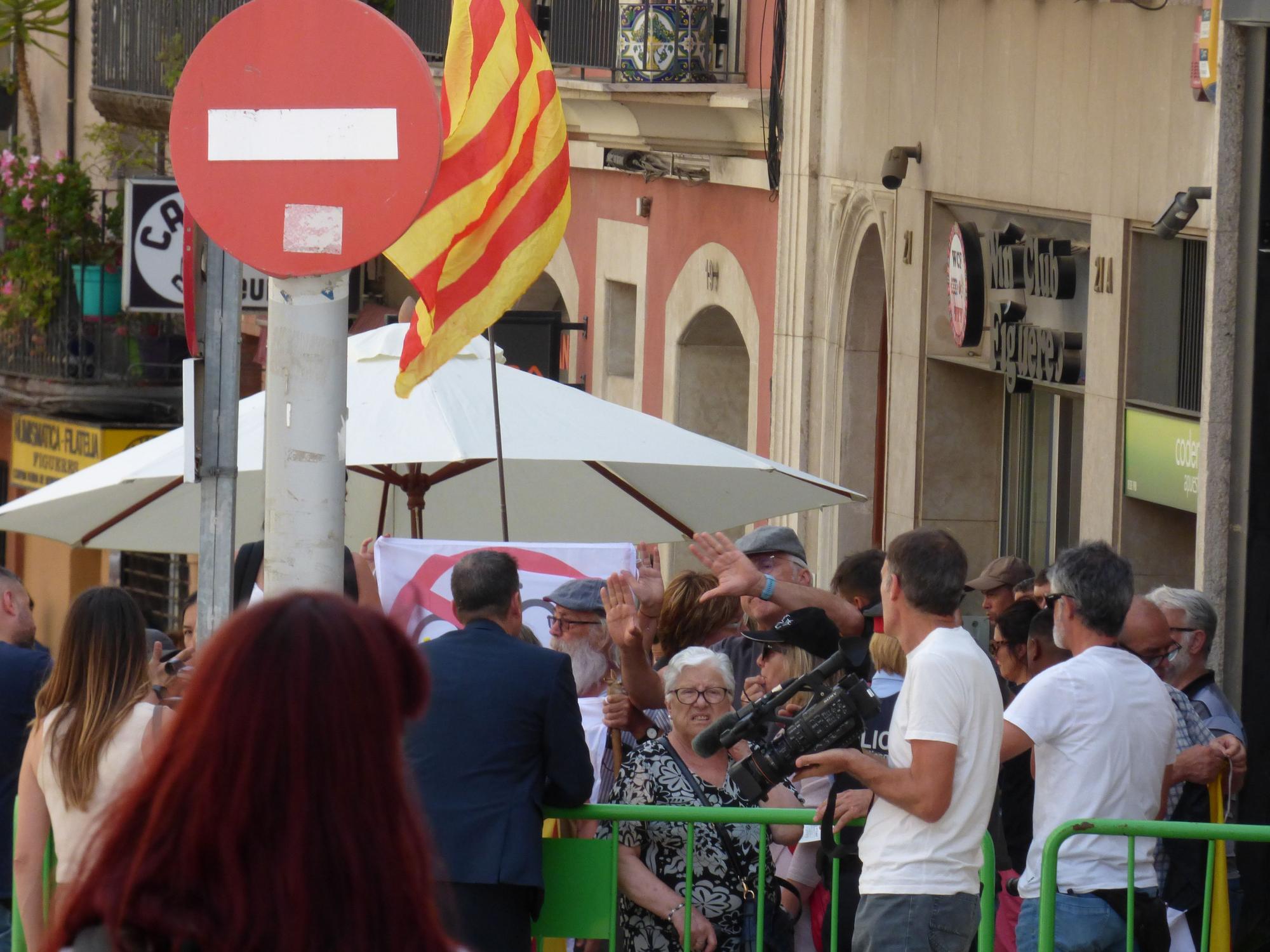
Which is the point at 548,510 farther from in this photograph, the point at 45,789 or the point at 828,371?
the point at 828,371

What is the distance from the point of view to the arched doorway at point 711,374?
17297 mm

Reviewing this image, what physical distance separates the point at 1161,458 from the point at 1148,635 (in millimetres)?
3101

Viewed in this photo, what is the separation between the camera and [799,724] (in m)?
5.00

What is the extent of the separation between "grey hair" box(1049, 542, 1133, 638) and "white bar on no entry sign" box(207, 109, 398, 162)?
8.08 ft

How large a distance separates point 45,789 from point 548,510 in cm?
431

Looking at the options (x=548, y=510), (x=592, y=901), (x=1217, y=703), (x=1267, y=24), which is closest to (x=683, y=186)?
(x=548, y=510)

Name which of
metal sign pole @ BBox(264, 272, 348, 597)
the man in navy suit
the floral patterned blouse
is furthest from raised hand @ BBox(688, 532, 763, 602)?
metal sign pole @ BBox(264, 272, 348, 597)

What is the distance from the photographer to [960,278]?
12062 mm

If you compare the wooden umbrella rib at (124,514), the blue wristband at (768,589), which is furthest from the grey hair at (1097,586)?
the wooden umbrella rib at (124,514)

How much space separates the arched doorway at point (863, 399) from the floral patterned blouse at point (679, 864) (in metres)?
8.28

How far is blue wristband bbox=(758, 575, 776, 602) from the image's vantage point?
20.0 feet

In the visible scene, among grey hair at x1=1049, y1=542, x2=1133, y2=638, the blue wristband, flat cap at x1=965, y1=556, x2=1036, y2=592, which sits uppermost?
grey hair at x1=1049, y1=542, x2=1133, y2=638

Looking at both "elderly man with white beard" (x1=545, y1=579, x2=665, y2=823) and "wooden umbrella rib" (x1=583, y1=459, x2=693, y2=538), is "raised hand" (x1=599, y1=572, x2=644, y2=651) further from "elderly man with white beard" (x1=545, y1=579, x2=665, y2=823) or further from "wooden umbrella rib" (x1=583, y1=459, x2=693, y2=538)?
"wooden umbrella rib" (x1=583, y1=459, x2=693, y2=538)

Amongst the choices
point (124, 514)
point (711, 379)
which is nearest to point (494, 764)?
point (124, 514)
